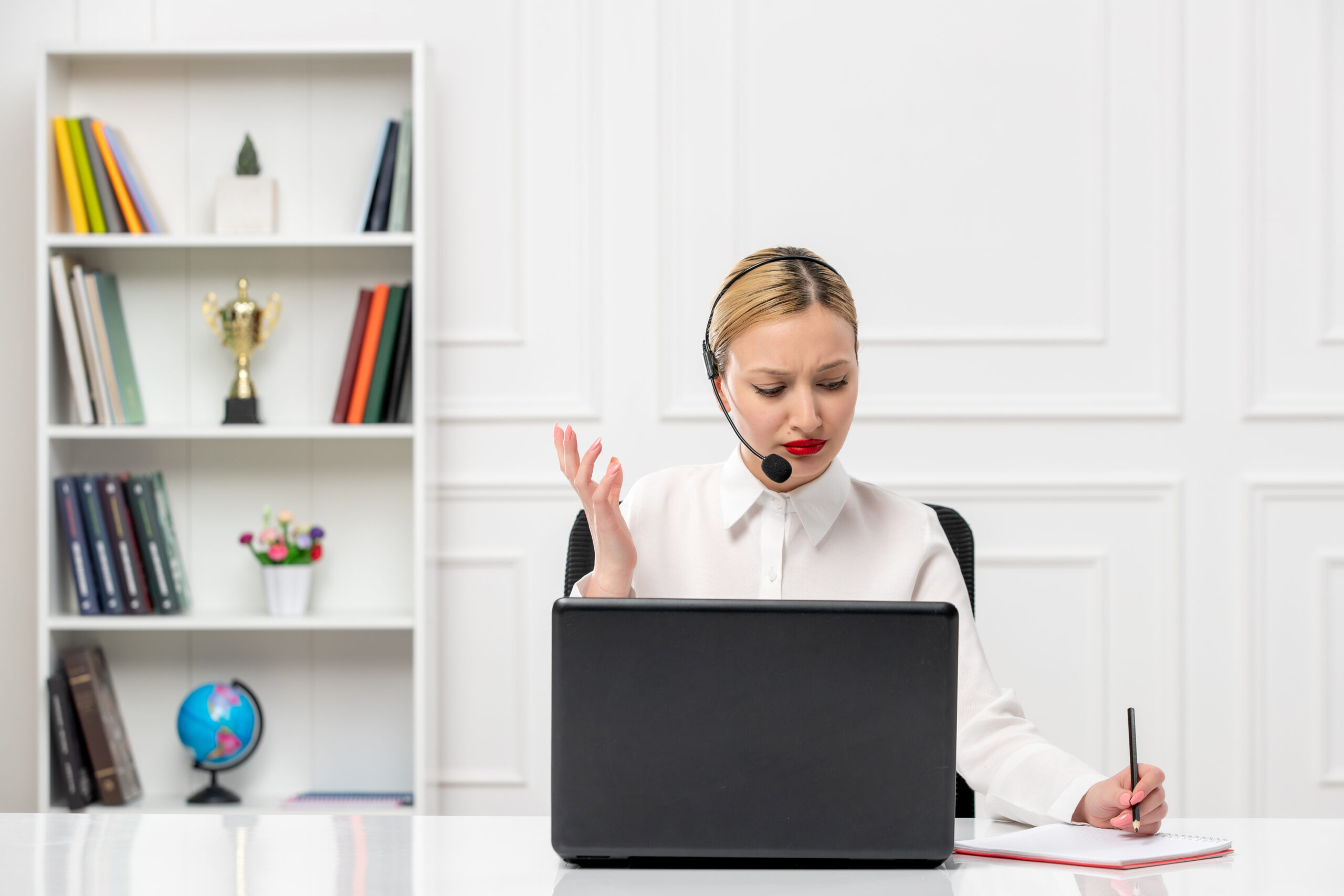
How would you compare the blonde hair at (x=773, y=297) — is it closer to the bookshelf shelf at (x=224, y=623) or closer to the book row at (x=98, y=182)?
the bookshelf shelf at (x=224, y=623)

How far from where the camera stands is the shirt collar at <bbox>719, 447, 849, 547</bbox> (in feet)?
4.28

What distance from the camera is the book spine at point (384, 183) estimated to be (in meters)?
2.34

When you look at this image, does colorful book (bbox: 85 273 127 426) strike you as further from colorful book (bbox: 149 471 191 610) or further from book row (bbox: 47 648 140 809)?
book row (bbox: 47 648 140 809)

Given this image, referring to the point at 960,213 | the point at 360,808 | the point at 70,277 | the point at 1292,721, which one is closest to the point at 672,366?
the point at 960,213

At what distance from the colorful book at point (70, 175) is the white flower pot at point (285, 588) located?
828 millimetres

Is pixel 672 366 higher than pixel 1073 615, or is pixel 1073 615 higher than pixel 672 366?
pixel 672 366

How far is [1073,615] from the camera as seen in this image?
2.38m

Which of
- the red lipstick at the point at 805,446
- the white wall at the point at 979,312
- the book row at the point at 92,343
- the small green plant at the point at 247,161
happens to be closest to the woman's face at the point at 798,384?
the red lipstick at the point at 805,446

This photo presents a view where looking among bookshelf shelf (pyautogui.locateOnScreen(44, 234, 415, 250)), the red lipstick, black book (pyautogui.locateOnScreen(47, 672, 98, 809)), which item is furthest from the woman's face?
black book (pyautogui.locateOnScreen(47, 672, 98, 809))

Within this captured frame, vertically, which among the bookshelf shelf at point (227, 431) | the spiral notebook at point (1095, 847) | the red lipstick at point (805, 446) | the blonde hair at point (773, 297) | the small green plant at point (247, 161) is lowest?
the spiral notebook at point (1095, 847)

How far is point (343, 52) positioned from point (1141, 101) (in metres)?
1.72

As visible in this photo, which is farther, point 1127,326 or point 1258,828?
point 1127,326

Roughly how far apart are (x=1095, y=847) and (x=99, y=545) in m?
2.08

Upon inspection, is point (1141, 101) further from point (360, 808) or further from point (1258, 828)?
point (360, 808)
